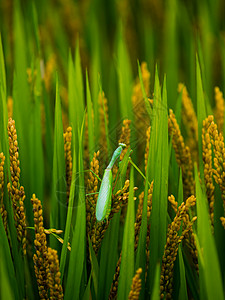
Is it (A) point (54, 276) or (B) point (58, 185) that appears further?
(B) point (58, 185)

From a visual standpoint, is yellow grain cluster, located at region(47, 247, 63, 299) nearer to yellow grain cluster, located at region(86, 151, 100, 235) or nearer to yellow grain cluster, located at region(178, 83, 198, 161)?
yellow grain cluster, located at region(86, 151, 100, 235)

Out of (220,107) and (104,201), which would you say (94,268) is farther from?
(220,107)

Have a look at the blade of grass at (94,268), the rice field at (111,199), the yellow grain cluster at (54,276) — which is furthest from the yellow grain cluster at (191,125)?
the yellow grain cluster at (54,276)

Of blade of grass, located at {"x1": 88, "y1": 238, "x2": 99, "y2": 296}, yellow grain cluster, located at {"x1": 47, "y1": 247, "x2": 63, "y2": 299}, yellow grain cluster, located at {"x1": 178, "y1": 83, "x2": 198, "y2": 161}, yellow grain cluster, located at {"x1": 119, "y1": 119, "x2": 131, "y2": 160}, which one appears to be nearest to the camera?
yellow grain cluster, located at {"x1": 47, "y1": 247, "x2": 63, "y2": 299}

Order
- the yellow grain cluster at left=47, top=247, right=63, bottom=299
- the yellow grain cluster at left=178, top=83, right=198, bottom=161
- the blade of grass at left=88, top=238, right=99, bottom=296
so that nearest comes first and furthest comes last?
the yellow grain cluster at left=47, top=247, right=63, bottom=299 → the blade of grass at left=88, top=238, right=99, bottom=296 → the yellow grain cluster at left=178, top=83, right=198, bottom=161

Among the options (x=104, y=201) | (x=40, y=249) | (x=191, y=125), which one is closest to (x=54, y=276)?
(x=40, y=249)

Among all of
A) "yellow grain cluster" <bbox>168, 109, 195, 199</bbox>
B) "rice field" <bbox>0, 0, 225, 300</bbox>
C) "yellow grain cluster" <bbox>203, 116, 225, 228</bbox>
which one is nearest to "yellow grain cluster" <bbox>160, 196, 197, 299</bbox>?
"rice field" <bbox>0, 0, 225, 300</bbox>

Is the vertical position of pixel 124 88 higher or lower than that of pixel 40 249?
higher
